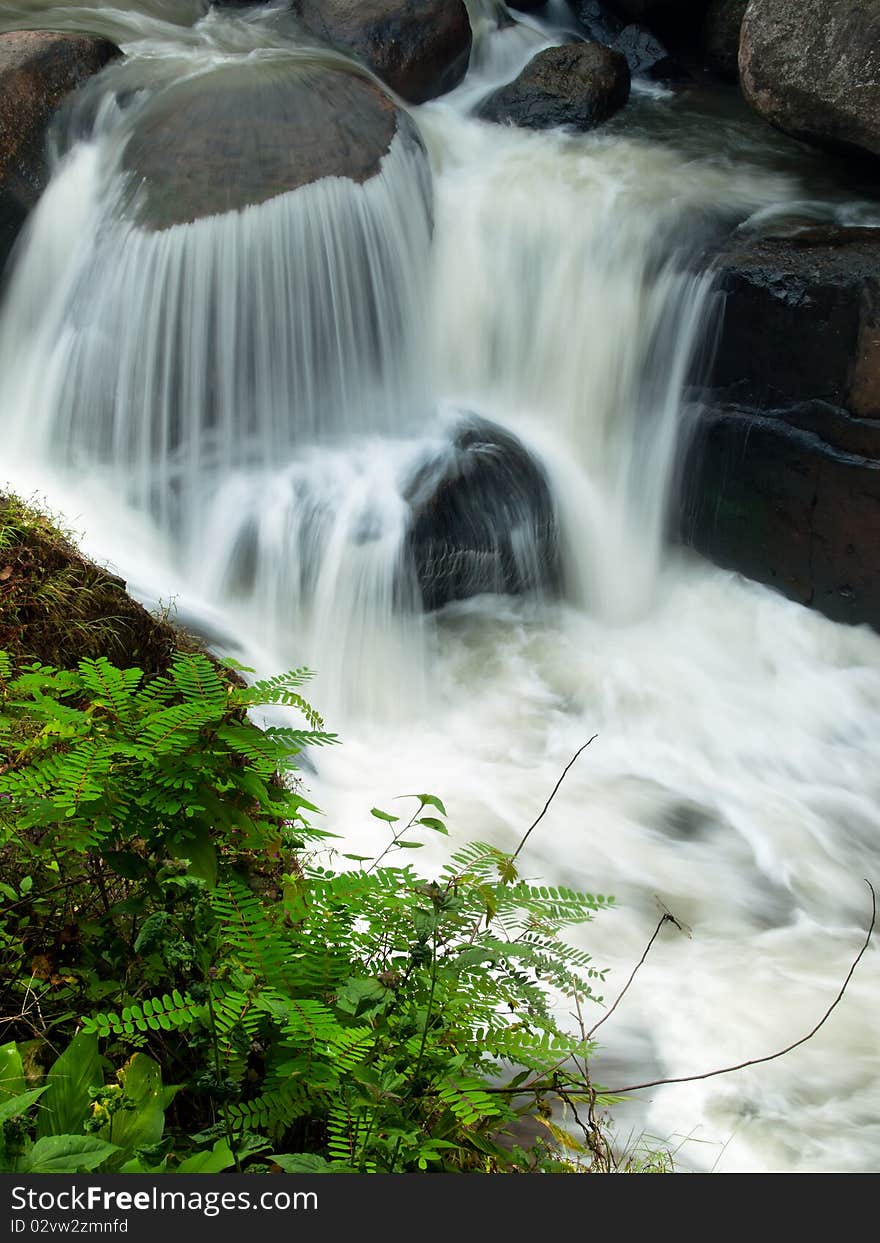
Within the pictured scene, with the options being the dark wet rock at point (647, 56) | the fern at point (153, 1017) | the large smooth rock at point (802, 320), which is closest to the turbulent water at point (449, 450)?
the large smooth rock at point (802, 320)

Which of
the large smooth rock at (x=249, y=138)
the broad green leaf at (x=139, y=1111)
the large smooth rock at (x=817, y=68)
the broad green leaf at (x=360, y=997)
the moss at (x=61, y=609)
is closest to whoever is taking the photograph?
the broad green leaf at (x=139, y=1111)

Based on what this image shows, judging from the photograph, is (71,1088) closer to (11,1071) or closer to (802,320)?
(11,1071)

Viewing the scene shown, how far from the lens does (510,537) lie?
21.1 feet

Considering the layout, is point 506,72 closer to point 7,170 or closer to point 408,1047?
point 7,170

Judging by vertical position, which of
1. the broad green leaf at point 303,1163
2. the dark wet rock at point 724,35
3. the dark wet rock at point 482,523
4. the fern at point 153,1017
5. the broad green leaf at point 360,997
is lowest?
the dark wet rock at point 482,523

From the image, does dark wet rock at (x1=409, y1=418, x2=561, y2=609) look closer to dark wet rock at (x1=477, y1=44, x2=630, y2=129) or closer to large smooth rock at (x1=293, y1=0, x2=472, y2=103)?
dark wet rock at (x1=477, y1=44, x2=630, y2=129)

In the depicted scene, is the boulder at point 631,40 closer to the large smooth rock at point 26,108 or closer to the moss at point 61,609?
the large smooth rock at point 26,108

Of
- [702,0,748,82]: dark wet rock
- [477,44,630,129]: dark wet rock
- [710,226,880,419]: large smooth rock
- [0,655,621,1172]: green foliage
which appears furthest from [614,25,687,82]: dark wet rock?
[0,655,621,1172]: green foliage

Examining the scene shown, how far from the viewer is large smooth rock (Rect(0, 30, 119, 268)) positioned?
701 cm

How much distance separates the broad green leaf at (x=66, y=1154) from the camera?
1.93 m

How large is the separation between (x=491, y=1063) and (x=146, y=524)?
4.38m

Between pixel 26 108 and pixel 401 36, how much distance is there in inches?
107

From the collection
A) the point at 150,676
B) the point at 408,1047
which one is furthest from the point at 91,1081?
the point at 150,676

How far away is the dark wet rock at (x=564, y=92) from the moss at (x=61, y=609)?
5525 mm
